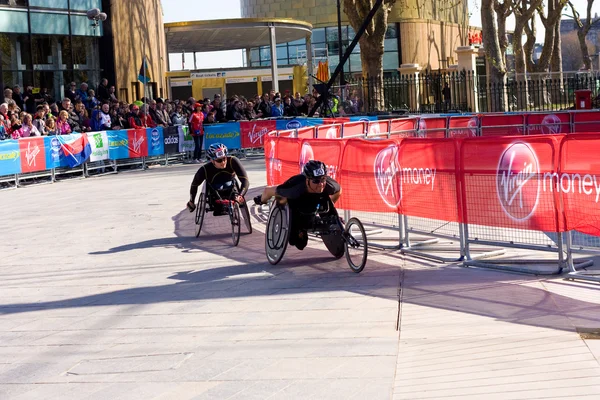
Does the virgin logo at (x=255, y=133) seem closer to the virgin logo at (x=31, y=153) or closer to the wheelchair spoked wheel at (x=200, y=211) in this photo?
the virgin logo at (x=31, y=153)

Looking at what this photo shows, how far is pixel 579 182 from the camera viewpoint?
9.96 m

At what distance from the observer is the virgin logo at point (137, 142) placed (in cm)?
3091

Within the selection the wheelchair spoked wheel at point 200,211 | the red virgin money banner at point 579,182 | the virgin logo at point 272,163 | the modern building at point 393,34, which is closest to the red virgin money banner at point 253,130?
the virgin logo at point 272,163

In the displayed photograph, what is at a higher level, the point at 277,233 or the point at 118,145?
the point at 118,145

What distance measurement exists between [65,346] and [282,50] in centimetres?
6908

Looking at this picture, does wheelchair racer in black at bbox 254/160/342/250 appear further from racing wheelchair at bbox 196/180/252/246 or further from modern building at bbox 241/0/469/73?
modern building at bbox 241/0/469/73

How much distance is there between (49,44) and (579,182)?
102 ft

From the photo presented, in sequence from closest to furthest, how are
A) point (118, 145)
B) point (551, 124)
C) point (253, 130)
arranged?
point (551, 124) → point (118, 145) → point (253, 130)

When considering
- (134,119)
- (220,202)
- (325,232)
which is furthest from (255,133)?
(325,232)

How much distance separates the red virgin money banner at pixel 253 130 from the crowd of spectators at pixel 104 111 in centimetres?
77

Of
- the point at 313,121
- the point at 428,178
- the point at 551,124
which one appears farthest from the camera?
the point at 313,121

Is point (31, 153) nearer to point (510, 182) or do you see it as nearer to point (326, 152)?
point (326, 152)

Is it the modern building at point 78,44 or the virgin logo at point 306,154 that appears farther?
the modern building at point 78,44

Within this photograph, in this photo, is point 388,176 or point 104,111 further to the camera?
point 104,111
